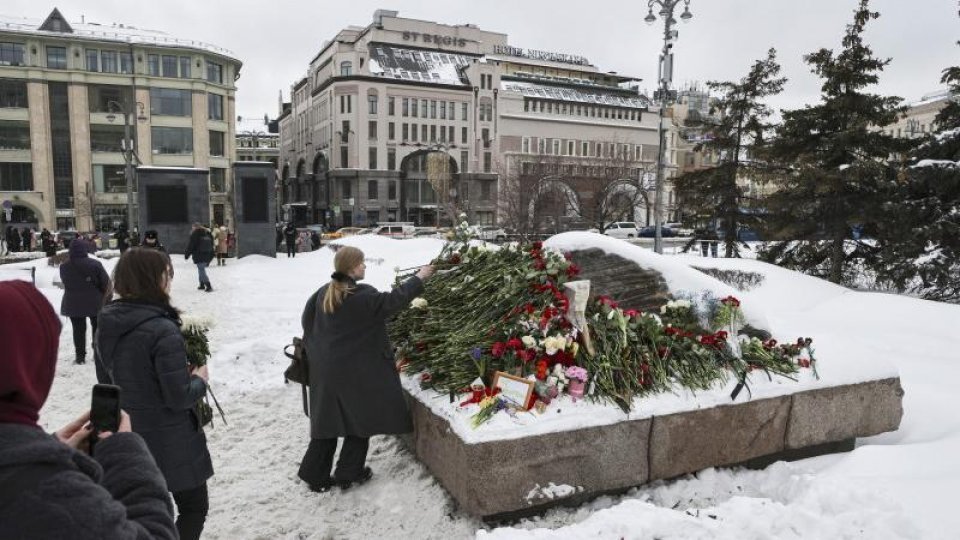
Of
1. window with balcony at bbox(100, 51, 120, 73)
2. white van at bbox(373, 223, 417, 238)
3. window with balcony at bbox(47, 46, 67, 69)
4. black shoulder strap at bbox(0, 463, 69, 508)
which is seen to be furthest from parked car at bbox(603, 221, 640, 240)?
window with balcony at bbox(47, 46, 67, 69)

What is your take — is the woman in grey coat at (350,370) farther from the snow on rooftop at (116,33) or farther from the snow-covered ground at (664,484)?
the snow on rooftop at (116,33)

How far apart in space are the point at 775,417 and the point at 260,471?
13.7 ft

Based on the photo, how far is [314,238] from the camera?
101ft

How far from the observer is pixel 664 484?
4.59 metres

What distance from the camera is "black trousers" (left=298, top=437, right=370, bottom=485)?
4617 mm

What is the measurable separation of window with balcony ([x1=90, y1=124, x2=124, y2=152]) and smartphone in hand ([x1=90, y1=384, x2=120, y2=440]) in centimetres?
6035

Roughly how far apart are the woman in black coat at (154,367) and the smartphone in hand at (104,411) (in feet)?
4.38

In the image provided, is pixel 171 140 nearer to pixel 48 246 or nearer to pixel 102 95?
pixel 102 95

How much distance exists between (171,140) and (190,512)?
57411mm

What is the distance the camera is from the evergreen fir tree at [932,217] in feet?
37.9

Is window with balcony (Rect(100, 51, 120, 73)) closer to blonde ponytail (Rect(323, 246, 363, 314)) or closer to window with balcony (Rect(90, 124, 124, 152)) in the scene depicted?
window with balcony (Rect(90, 124, 124, 152))

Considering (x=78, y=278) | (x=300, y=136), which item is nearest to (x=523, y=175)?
(x=78, y=278)

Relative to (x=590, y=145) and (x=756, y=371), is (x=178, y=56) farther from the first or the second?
(x=756, y=371)

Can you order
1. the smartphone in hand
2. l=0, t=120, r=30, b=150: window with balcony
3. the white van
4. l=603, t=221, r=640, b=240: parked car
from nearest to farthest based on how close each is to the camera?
the smartphone in hand
the white van
l=603, t=221, r=640, b=240: parked car
l=0, t=120, r=30, b=150: window with balcony
